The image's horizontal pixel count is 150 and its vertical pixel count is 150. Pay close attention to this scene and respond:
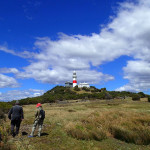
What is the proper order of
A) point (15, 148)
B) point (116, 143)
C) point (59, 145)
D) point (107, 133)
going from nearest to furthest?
point (15, 148) → point (59, 145) → point (116, 143) → point (107, 133)

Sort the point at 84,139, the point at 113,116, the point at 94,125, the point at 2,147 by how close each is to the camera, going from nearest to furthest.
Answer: the point at 2,147 → the point at 84,139 → the point at 94,125 → the point at 113,116

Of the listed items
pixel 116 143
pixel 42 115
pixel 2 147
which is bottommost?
pixel 116 143

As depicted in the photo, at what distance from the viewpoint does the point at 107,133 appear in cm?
1004

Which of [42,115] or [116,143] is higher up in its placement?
[42,115]

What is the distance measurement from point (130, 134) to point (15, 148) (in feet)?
19.2

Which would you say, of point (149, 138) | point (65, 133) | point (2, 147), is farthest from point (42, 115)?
point (149, 138)

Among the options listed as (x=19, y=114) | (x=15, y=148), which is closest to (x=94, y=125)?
(x=19, y=114)

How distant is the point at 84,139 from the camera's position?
9203 millimetres

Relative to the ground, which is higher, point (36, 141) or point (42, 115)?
point (42, 115)

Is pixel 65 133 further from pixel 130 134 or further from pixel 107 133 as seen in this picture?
pixel 130 134

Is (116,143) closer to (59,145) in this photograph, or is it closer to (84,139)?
(84,139)

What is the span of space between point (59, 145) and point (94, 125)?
389 centimetres

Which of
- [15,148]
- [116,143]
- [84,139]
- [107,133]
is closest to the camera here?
[15,148]

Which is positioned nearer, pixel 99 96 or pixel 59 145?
pixel 59 145
